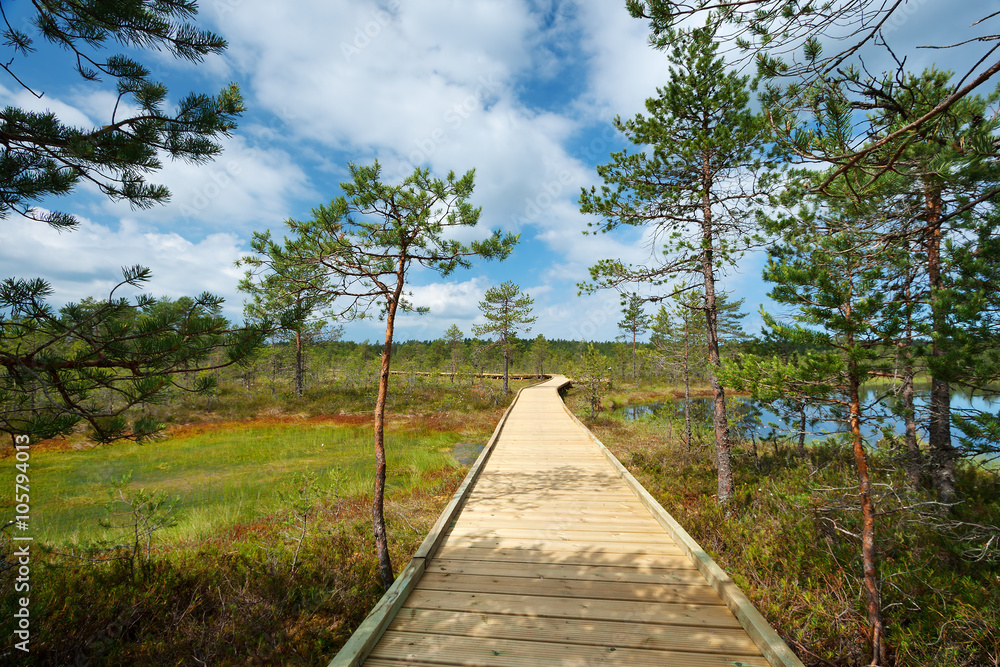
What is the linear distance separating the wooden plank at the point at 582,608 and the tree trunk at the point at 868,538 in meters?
1.17

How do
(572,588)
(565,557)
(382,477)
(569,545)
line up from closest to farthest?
(572,588) < (565,557) < (569,545) < (382,477)

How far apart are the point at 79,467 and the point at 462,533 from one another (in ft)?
46.6

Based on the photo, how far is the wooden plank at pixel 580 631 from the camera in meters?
2.50

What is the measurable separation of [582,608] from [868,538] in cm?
248

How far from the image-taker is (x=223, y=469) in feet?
34.9

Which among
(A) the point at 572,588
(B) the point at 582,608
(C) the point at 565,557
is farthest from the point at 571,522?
(B) the point at 582,608

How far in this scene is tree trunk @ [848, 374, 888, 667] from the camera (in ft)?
9.20

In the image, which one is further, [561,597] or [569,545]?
[569,545]

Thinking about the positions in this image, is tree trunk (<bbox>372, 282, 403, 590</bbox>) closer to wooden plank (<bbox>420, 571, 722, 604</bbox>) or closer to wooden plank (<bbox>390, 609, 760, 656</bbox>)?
wooden plank (<bbox>420, 571, 722, 604</bbox>)

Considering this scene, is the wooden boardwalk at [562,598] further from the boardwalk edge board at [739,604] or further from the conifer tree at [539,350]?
the conifer tree at [539,350]

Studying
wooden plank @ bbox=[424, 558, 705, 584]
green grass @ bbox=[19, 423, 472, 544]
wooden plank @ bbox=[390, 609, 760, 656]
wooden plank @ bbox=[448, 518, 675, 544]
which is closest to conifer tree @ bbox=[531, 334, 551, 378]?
Result: green grass @ bbox=[19, 423, 472, 544]

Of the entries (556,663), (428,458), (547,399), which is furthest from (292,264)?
(547,399)

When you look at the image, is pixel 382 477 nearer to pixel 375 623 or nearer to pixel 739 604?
pixel 375 623

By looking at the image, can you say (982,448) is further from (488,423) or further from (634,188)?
(488,423)
